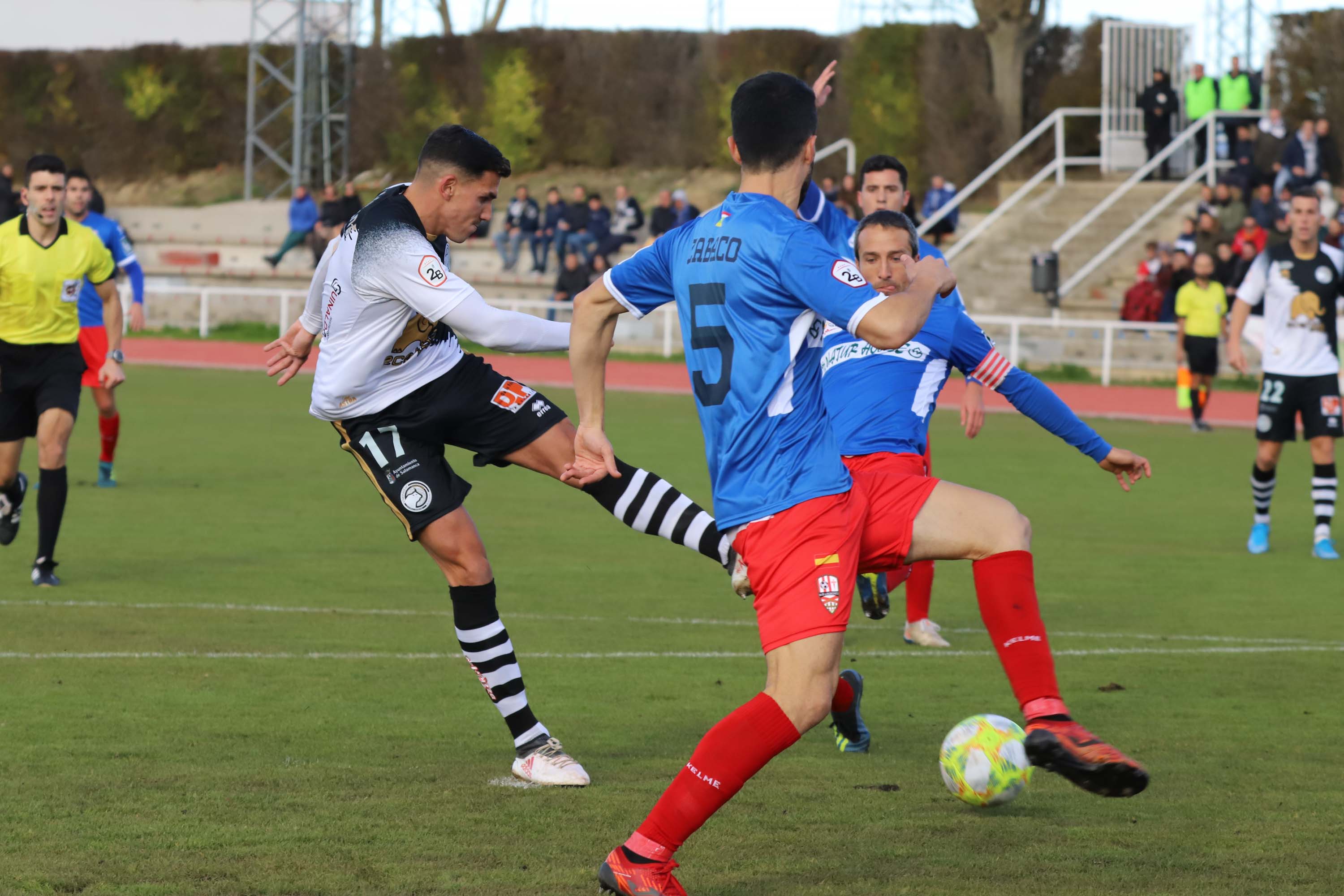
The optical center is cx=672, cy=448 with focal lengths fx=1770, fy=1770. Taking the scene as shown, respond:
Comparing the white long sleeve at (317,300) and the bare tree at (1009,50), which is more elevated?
the bare tree at (1009,50)

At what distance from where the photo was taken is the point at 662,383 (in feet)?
86.3

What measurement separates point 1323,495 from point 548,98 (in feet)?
112

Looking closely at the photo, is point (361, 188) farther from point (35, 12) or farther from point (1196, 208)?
point (1196, 208)

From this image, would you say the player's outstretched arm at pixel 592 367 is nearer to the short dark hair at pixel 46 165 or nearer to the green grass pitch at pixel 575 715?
the green grass pitch at pixel 575 715

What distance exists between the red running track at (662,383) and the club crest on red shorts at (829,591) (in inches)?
680

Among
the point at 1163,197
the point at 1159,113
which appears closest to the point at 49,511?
the point at 1163,197

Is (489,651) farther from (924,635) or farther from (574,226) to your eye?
(574,226)

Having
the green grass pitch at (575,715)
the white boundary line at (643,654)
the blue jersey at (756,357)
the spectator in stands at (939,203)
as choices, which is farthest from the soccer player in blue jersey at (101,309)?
the spectator in stands at (939,203)

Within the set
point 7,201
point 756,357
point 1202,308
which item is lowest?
point 756,357

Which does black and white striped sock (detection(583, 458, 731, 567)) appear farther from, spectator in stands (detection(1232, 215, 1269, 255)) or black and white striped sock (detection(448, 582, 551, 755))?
spectator in stands (detection(1232, 215, 1269, 255))

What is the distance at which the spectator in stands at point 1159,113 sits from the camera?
102ft

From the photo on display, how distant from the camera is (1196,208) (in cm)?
2959

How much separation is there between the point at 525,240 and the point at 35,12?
24.2 m

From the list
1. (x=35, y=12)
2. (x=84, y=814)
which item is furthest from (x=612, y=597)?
(x=35, y=12)
